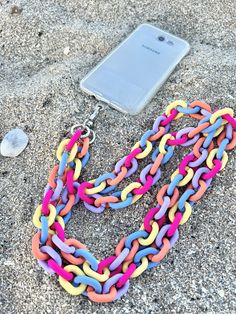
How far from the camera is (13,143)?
1.17m

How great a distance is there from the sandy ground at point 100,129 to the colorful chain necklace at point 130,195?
0.11 ft

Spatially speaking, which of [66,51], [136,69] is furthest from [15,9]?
[136,69]

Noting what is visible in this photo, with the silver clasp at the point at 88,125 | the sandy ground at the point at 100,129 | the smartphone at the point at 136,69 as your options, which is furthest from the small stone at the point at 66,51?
the silver clasp at the point at 88,125

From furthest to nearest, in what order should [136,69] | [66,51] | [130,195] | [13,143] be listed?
[66,51]
[136,69]
[13,143]
[130,195]

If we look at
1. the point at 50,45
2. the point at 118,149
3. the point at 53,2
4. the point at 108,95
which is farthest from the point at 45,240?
the point at 53,2

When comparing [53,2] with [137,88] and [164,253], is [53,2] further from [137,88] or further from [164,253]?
[164,253]

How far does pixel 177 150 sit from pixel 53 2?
680mm

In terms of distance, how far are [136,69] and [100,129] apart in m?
0.21

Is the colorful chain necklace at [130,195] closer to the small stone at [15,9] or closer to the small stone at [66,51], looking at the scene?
the small stone at [66,51]

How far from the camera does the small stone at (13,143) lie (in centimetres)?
117

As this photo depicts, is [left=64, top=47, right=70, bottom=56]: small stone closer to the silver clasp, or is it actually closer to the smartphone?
the smartphone

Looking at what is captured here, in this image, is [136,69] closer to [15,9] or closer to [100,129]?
[100,129]

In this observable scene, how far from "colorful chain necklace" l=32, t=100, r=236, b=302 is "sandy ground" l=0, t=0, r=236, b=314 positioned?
3cm

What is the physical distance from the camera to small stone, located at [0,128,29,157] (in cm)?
117
